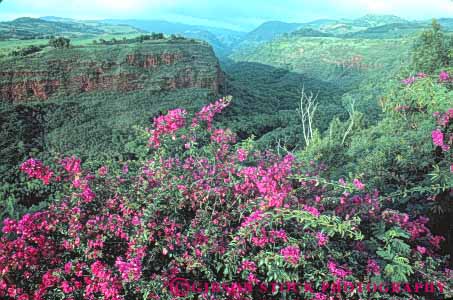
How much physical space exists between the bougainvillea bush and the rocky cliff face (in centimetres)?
3665

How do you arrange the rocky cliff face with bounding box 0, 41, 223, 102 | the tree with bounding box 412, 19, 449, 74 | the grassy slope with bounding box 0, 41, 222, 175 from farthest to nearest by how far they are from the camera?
the rocky cliff face with bounding box 0, 41, 223, 102
the grassy slope with bounding box 0, 41, 222, 175
the tree with bounding box 412, 19, 449, 74

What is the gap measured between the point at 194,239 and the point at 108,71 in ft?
135

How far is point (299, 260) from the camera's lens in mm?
3201

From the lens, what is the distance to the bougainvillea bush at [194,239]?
322 centimetres

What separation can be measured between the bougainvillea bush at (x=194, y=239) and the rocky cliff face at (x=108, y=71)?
120 feet

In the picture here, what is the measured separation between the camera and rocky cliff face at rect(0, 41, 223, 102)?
34500mm

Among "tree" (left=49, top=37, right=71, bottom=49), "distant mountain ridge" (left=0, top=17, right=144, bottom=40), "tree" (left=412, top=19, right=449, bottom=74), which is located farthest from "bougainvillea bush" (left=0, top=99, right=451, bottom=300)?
"distant mountain ridge" (left=0, top=17, right=144, bottom=40)

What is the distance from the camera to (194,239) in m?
3.53

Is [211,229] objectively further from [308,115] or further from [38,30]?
[38,30]

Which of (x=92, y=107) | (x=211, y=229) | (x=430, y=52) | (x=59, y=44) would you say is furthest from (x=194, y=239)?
(x=59, y=44)

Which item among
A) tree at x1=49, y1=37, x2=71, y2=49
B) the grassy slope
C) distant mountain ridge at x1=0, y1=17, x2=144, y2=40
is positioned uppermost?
distant mountain ridge at x1=0, y1=17, x2=144, y2=40

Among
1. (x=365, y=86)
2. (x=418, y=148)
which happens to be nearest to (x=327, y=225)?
(x=418, y=148)

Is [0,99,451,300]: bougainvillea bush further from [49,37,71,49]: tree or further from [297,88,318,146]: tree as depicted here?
[49,37,71,49]: tree

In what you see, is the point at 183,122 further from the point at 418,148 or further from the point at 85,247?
the point at 418,148
